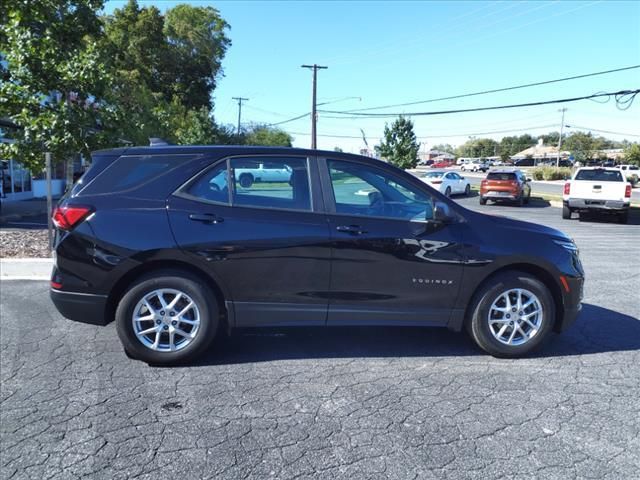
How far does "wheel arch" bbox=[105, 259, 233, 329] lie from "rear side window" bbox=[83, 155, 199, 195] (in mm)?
668

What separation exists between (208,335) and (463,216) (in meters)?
2.35

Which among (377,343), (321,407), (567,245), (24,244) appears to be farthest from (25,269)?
(567,245)

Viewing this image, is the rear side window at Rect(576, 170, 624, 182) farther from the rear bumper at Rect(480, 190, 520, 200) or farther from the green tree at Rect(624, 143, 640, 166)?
the green tree at Rect(624, 143, 640, 166)

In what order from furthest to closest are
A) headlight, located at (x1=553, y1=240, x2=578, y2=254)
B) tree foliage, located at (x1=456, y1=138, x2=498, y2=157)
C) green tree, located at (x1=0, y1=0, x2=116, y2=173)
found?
tree foliage, located at (x1=456, y1=138, x2=498, y2=157) < green tree, located at (x1=0, y1=0, x2=116, y2=173) < headlight, located at (x1=553, y1=240, x2=578, y2=254)

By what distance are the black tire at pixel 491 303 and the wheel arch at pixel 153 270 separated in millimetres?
2090

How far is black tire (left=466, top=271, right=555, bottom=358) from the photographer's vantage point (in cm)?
439

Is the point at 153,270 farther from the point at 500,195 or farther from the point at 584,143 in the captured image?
the point at 584,143

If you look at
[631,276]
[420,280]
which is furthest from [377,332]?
[631,276]

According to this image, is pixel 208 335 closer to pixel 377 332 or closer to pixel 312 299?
pixel 312 299

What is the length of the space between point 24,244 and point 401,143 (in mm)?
41220

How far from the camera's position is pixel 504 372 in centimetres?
421

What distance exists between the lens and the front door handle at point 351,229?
4.21m

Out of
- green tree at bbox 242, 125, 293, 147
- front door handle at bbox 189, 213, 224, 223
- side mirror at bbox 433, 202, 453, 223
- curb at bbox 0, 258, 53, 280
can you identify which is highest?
green tree at bbox 242, 125, 293, 147

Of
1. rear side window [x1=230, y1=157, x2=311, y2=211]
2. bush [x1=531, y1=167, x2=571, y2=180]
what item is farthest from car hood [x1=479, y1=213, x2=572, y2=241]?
bush [x1=531, y1=167, x2=571, y2=180]
